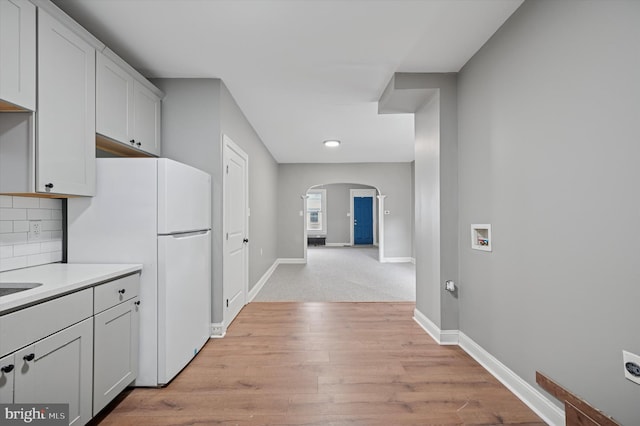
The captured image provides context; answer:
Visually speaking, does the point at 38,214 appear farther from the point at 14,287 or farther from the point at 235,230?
the point at 235,230

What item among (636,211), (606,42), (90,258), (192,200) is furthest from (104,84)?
(636,211)

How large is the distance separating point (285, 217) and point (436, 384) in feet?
19.2

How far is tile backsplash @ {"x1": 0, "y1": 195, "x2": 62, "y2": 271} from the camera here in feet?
Result: 5.90

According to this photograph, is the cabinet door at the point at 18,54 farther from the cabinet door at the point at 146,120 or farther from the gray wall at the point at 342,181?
the gray wall at the point at 342,181

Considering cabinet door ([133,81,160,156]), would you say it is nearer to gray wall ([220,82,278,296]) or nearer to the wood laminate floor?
gray wall ([220,82,278,296])

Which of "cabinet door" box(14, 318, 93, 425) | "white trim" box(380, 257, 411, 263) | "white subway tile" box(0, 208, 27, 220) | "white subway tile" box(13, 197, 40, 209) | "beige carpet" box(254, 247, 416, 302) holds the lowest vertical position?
"beige carpet" box(254, 247, 416, 302)

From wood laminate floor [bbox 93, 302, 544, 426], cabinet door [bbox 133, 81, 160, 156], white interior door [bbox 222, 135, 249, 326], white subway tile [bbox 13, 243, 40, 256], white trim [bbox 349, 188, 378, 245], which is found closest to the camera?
wood laminate floor [bbox 93, 302, 544, 426]

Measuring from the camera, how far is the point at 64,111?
1770 mm

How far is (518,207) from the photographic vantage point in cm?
193

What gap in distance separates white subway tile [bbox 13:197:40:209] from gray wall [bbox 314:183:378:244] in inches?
406

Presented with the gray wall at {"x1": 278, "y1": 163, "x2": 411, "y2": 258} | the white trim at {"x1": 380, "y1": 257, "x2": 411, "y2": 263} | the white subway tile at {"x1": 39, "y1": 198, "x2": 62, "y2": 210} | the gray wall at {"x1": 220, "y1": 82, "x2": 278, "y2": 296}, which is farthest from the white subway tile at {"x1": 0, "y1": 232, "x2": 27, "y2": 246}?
the white trim at {"x1": 380, "y1": 257, "x2": 411, "y2": 263}

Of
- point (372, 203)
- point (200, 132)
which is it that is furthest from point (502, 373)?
point (372, 203)

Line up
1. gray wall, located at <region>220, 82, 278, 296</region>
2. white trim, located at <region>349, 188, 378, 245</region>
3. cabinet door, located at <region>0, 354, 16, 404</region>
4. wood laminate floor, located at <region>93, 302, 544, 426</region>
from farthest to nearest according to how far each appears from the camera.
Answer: white trim, located at <region>349, 188, 378, 245</region>
gray wall, located at <region>220, 82, 278, 296</region>
wood laminate floor, located at <region>93, 302, 544, 426</region>
cabinet door, located at <region>0, 354, 16, 404</region>

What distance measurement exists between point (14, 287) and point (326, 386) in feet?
6.26
